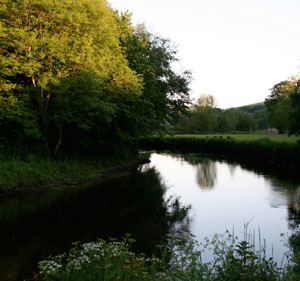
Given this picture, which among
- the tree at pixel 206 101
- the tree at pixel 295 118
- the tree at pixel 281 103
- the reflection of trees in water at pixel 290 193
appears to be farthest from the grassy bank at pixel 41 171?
the tree at pixel 206 101

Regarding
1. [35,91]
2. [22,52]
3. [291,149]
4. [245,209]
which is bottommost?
[245,209]

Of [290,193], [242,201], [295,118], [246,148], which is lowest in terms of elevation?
[242,201]

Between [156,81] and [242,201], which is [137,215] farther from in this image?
[156,81]

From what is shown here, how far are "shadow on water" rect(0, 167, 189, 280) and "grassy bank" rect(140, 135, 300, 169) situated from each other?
16729 millimetres

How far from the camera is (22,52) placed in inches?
702

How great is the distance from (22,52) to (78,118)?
15.8 ft

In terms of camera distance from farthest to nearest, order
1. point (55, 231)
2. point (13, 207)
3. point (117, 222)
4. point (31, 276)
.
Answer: point (13, 207) < point (117, 222) < point (55, 231) < point (31, 276)

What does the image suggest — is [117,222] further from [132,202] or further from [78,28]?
[78,28]

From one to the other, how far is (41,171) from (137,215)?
25.1 feet

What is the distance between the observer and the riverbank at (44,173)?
16111 millimetres

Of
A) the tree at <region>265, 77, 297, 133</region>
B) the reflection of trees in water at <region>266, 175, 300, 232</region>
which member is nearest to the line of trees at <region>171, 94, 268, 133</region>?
the tree at <region>265, 77, 297, 133</region>

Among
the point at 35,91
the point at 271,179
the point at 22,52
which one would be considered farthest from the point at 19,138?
the point at 271,179

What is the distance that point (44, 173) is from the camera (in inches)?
713

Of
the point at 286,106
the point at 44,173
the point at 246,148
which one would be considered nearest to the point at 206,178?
the point at 44,173
